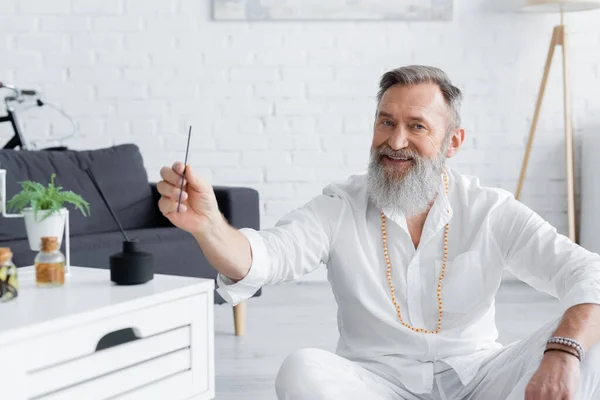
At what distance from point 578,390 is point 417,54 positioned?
110 inches

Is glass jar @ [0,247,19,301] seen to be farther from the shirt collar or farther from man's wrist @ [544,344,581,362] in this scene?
man's wrist @ [544,344,581,362]

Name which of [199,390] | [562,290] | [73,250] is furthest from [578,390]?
[73,250]

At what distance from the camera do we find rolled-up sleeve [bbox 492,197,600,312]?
142cm

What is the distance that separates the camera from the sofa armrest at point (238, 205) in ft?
9.64

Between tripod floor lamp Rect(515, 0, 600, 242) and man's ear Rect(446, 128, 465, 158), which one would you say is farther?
tripod floor lamp Rect(515, 0, 600, 242)

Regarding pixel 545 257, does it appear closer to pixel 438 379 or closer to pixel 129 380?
pixel 438 379

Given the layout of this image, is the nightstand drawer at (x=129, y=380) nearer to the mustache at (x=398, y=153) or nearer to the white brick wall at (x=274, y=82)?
the mustache at (x=398, y=153)

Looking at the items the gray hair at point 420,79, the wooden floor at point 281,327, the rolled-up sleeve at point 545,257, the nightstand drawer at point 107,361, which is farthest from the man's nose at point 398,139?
the wooden floor at point 281,327

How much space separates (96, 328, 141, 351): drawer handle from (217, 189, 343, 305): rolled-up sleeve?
353 mm

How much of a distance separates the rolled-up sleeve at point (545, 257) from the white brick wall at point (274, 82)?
7.66 ft

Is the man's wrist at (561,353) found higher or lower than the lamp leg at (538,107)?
lower

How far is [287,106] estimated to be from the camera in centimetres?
393

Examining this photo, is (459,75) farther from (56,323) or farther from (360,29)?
(56,323)

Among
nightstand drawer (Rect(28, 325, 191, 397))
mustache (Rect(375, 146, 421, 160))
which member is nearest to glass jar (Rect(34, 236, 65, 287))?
nightstand drawer (Rect(28, 325, 191, 397))
